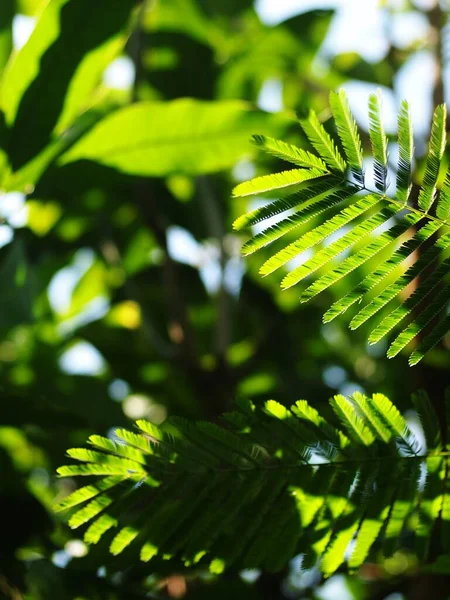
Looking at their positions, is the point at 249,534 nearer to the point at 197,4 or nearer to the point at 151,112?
the point at 151,112

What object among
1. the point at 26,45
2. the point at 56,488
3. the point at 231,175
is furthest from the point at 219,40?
the point at 56,488

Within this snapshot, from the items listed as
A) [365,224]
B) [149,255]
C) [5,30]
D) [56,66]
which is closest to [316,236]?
[365,224]

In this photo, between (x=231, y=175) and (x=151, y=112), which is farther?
(x=231, y=175)

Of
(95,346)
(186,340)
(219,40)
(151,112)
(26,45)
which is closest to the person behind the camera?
(26,45)

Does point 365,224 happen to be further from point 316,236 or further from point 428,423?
point 428,423

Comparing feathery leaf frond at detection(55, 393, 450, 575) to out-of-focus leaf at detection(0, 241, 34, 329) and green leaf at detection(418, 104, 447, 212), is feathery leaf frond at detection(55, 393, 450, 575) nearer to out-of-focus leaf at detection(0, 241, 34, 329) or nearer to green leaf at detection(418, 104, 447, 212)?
green leaf at detection(418, 104, 447, 212)

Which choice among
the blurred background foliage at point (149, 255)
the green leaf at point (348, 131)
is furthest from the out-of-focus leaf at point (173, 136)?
the green leaf at point (348, 131)

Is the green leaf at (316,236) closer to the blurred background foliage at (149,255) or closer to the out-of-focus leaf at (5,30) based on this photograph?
the blurred background foliage at (149,255)
